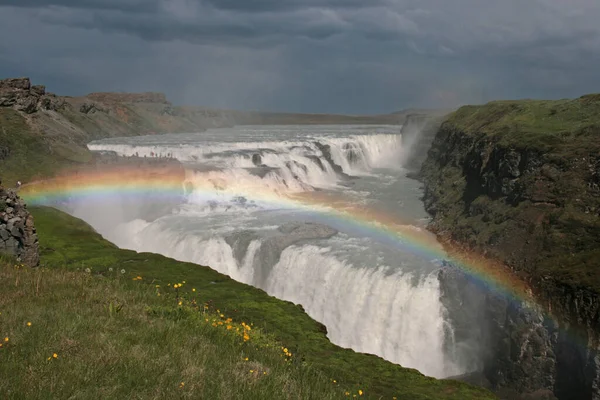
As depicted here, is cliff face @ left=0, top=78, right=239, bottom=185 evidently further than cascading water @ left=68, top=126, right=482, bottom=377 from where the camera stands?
Yes

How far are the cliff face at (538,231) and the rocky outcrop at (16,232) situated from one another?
52.7ft

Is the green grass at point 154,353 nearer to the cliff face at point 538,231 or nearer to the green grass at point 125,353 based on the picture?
the green grass at point 125,353

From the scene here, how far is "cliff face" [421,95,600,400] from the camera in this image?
18.3m

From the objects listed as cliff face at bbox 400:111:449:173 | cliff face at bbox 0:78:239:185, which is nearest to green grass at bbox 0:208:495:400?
cliff face at bbox 0:78:239:185

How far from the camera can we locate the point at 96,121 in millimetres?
97438

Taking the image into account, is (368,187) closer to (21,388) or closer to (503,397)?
(503,397)

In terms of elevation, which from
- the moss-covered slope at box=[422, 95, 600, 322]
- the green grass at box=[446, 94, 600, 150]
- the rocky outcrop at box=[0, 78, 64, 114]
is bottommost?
the moss-covered slope at box=[422, 95, 600, 322]

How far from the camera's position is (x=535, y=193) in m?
26.5

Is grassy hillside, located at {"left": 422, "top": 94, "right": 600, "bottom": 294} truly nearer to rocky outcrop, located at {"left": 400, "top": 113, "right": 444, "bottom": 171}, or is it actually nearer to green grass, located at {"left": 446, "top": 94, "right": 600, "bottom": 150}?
green grass, located at {"left": 446, "top": 94, "right": 600, "bottom": 150}

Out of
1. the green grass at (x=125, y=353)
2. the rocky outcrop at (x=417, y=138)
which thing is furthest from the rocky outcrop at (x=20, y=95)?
the green grass at (x=125, y=353)

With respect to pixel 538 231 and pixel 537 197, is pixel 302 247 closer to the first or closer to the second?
pixel 538 231

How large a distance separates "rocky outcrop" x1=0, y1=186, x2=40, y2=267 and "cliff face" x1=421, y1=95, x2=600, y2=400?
16.1 metres

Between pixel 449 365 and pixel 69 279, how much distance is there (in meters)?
16.5

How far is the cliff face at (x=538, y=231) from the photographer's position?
1831 centimetres
